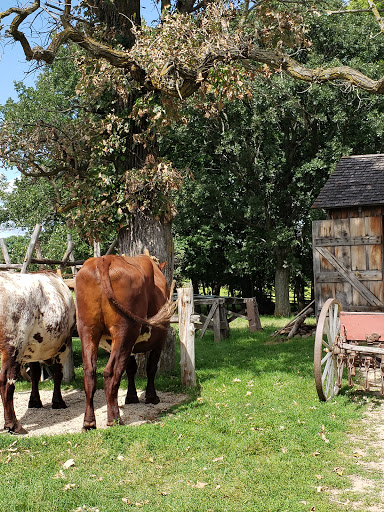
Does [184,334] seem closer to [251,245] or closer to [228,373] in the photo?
[228,373]

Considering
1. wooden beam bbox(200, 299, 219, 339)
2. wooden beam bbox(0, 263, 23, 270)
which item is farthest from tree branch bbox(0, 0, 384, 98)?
wooden beam bbox(200, 299, 219, 339)

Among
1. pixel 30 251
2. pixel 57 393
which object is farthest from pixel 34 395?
pixel 30 251

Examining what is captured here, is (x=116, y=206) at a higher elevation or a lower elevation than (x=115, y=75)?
lower

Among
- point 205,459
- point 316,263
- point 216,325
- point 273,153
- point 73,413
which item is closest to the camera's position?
point 205,459

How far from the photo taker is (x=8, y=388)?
20.9 feet

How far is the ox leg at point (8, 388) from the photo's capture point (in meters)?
6.36

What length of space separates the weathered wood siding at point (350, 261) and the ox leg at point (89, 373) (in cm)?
829

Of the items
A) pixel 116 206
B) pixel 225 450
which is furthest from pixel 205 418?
pixel 116 206

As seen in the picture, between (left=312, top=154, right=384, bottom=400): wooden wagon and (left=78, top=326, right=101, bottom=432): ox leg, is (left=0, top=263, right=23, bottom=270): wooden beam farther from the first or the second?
(left=312, top=154, right=384, bottom=400): wooden wagon

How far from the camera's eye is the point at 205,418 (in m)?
6.90

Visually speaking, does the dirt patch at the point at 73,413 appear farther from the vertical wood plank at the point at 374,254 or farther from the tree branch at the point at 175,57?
the vertical wood plank at the point at 374,254

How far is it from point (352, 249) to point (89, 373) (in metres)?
9.10

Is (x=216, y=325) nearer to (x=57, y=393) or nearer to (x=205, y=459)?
(x=57, y=393)

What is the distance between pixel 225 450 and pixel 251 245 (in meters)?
15.6
